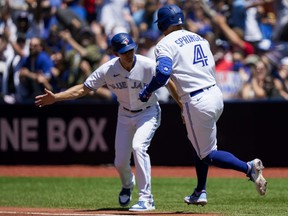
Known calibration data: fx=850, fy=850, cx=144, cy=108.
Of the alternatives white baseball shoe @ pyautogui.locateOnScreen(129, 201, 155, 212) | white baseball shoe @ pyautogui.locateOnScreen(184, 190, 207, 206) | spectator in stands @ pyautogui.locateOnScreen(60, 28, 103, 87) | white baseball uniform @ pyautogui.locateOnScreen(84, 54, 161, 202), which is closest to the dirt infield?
spectator in stands @ pyautogui.locateOnScreen(60, 28, 103, 87)

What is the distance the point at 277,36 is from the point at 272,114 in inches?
84.6

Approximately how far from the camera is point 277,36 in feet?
55.6

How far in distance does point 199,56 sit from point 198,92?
395 mm

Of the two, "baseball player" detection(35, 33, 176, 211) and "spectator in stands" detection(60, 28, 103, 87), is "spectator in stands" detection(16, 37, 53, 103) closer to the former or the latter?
"spectator in stands" detection(60, 28, 103, 87)

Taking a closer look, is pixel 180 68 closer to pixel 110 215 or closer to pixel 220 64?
pixel 110 215

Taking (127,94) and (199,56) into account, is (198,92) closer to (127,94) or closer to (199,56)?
(199,56)

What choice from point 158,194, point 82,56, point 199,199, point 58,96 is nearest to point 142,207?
point 199,199

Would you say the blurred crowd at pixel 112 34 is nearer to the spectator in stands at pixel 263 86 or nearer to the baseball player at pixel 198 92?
the spectator in stands at pixel 263 86

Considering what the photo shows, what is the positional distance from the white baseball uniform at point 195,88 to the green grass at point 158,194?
0.87 metres

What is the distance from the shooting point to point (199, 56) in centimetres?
906

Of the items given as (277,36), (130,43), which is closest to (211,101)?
(130,43)

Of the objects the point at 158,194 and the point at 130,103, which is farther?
the point at 158,194

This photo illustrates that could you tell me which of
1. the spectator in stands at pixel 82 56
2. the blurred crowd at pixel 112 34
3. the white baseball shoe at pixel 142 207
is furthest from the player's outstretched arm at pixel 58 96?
the spectator in stands at pixel 82 56

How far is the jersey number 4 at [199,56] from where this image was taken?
29.7 feet
